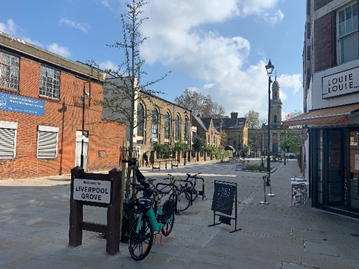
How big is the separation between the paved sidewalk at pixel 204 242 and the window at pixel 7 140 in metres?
8.38

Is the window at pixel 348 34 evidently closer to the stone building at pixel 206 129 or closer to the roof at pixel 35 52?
the roof at pixel 35 52

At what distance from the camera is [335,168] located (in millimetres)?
8547

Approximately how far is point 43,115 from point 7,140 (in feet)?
9.48

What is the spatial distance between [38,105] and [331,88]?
54.7 feet

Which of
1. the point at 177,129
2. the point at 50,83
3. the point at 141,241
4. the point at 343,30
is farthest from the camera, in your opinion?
the point at 177,129

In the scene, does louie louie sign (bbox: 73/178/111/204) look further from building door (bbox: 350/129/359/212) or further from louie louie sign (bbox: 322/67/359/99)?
louie louie sign (bbox: 322/67/359/99)

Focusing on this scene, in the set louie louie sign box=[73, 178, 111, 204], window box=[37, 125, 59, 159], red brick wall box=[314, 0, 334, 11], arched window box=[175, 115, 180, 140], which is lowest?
louie louie sign box=[73, 178, 111, 204]

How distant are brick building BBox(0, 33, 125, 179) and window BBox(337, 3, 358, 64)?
10.6 metres

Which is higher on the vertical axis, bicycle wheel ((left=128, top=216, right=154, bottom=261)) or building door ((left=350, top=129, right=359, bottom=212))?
building door ((left=350, top=129, right=359, bottom=212))

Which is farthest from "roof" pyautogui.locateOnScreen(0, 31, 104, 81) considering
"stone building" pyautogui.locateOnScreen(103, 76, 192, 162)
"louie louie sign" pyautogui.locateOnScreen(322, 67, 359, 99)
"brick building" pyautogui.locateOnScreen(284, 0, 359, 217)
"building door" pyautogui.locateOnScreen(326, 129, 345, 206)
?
"stone building" pyautogui.locateOnScreen(103, 76, 192, 162)

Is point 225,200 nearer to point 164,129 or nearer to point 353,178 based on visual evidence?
point 353,178

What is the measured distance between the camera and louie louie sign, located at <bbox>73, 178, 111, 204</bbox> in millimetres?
4863

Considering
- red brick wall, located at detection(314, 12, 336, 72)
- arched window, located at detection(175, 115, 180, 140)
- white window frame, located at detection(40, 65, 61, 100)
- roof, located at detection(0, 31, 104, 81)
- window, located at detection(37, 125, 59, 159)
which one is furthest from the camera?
arched window, located at detection(175, 115, 180, 140)

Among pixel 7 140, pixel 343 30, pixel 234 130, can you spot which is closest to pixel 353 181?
pixel 343 30
